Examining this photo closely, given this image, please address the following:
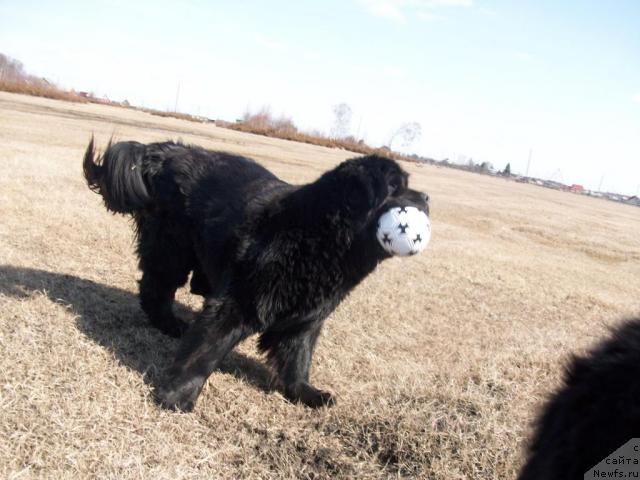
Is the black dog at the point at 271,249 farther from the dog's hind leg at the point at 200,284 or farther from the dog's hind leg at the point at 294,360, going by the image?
the dog's hind leg at the point at 200,284

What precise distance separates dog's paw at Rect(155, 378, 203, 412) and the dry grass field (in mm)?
63

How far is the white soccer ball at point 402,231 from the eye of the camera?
2.84 m

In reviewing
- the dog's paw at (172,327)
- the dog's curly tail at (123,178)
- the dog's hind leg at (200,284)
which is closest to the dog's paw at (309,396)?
the dog's paw at (172,327)

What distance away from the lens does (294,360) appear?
3.47 metres

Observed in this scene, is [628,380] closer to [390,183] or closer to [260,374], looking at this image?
[390,183]

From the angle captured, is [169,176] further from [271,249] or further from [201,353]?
[201,353]

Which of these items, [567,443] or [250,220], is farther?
[250,220]

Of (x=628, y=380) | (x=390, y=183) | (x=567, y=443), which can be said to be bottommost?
(x=567, y=443)

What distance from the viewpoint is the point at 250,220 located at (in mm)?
3262

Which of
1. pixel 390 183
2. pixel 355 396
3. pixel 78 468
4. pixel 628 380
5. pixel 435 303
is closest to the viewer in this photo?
pixel 628 380

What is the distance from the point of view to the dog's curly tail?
149 inches

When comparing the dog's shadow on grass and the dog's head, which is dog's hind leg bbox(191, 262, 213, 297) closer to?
the dog's shadow on grass

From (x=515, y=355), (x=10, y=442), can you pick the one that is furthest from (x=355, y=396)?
(x=10, y=442)

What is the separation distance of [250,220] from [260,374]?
1149mm
